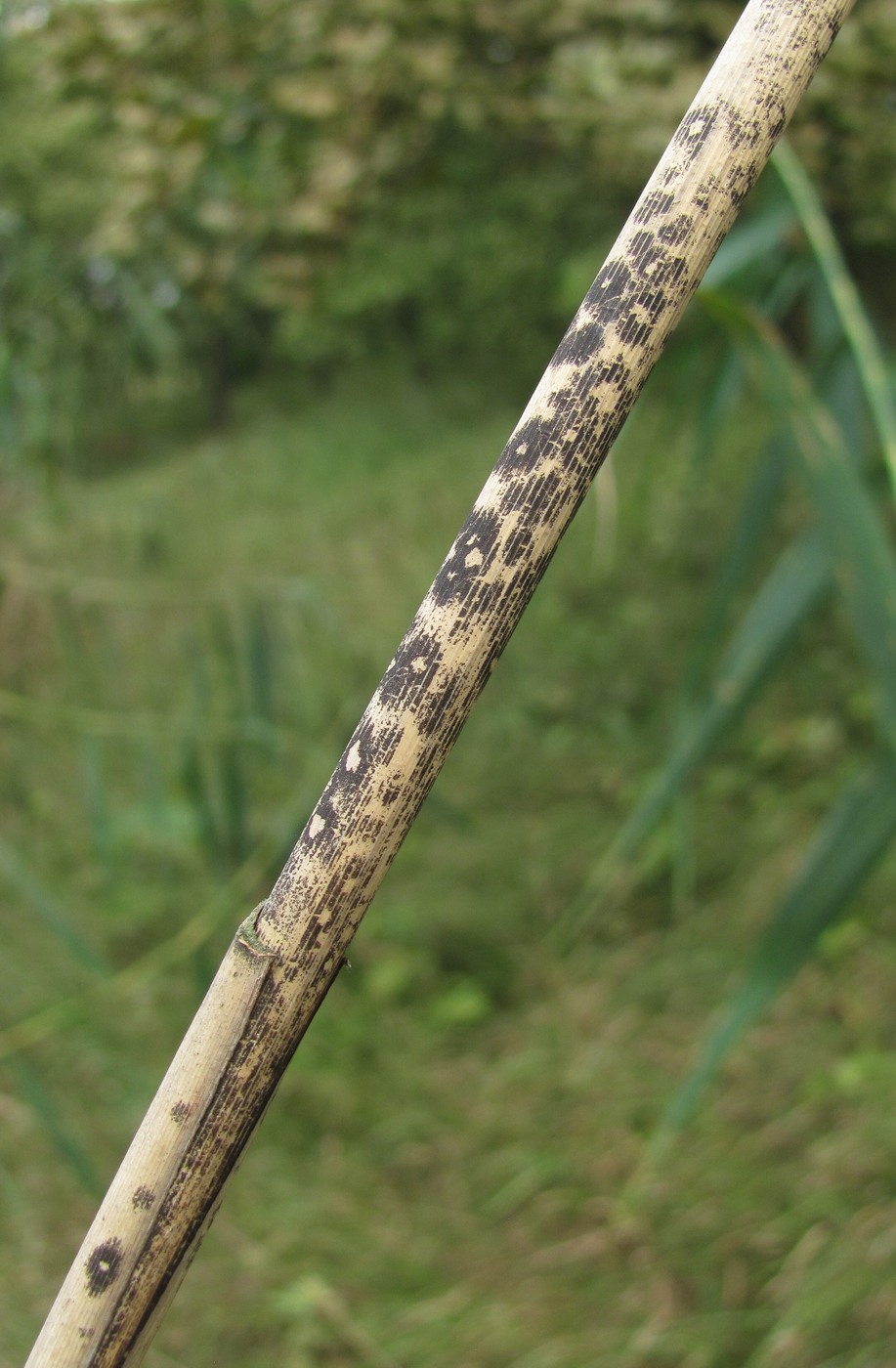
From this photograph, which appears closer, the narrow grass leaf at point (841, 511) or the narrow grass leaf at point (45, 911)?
the narrow grass leaf at point (841, 511)

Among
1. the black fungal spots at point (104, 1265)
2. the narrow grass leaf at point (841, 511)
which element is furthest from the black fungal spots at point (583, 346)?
the narrow grass leaf at point (841, 511)

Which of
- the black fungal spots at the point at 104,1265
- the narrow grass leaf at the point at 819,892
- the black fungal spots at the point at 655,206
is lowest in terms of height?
the black fungal spots at the point at 104,1265

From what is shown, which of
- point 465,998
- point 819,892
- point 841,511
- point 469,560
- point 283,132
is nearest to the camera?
point 469,560

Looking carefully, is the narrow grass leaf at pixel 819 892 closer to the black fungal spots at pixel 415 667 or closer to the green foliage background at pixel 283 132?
the black fungal spots at pixel 415 667

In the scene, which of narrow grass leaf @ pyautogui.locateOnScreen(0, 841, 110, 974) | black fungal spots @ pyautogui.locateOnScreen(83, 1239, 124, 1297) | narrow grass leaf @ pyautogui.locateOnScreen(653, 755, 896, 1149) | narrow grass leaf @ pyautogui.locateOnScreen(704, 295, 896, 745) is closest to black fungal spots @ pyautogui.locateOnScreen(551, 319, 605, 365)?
black fungal spots @ pyautogui.locateOnScreen(83, 1239, 124, 1297)

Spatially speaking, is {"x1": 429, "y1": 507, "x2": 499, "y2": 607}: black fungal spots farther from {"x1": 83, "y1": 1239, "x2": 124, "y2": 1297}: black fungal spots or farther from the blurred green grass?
the blurred green grass

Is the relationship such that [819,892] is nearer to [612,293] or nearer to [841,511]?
[841,511]

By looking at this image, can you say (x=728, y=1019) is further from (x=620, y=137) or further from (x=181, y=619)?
(x=620, y=137)

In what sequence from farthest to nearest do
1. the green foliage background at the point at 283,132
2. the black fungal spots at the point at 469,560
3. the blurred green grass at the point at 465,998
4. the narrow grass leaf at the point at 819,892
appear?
the green foliage background at the point at 283,132 → the blurred green grass at the point at 465,998 → the narrow grass leaf at the point at 819,892 → the black fungal spots at the point at 469,560

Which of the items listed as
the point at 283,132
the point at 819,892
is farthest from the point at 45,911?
the point at 283,132
